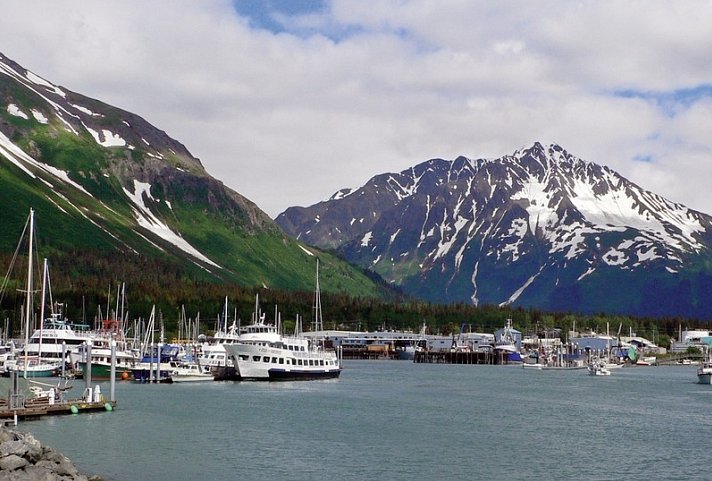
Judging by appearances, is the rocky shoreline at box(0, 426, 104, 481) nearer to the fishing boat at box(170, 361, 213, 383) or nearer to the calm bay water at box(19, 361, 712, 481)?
the calm bay water at box(19, 361, 712, 481)

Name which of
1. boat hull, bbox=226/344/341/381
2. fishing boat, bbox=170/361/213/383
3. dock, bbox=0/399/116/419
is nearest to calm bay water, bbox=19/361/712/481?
dock, bbox=0/399/116/419

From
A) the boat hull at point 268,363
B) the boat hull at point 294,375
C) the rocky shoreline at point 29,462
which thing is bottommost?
the rocky shoreline at point 29,462

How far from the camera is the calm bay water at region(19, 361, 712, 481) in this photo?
225ft

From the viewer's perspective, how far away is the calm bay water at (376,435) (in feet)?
225

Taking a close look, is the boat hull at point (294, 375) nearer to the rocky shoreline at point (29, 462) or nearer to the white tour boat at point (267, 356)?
the white tour boat at point (267, 356)

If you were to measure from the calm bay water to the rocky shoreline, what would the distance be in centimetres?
707

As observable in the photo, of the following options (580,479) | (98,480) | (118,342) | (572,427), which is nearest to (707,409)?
(572,427)

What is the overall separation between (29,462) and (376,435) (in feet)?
126

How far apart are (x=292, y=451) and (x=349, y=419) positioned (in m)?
23.8

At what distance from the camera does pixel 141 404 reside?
108500 millimetres

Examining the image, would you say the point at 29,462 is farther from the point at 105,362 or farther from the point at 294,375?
the point at 294,375

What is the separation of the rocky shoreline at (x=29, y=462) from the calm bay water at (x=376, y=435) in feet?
23.2

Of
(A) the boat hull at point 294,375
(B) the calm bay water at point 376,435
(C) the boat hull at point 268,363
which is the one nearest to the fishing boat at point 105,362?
(B) the calm bay water at point 376,435

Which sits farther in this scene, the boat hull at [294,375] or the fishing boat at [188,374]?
the fishing boat at [188,374]
